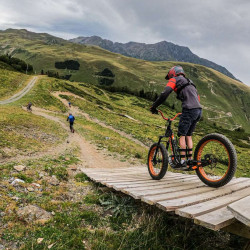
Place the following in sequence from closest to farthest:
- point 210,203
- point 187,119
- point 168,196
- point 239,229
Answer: point 239,229 → point 210,203 → point 168,196 → point 187,119

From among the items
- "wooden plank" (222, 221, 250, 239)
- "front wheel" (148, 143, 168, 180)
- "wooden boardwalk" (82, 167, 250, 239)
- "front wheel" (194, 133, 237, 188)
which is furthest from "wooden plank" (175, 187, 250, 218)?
"front wheel" (148, 143, 168, 180)

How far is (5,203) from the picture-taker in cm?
507

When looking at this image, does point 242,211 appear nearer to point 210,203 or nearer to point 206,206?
point 206,206

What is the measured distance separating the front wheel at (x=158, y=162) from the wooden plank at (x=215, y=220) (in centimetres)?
330

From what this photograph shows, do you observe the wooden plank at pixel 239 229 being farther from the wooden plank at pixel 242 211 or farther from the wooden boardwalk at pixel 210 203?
the wooden plank at pixel 242 211

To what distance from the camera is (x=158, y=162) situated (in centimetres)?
770

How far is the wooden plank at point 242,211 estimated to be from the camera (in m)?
2.93

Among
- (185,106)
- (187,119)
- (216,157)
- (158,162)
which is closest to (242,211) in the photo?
(216,157)

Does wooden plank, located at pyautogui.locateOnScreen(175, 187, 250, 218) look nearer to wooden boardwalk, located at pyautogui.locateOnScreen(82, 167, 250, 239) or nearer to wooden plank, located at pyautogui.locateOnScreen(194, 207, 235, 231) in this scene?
wooden boardwalk, located at pyautogui.locateOnScreen(82, 167, 250, 239)

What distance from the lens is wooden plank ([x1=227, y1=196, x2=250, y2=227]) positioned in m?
2.93

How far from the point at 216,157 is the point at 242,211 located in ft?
10.0

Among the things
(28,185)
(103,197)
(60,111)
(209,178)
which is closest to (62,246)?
(103,197)

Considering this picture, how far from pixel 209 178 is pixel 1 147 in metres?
11.3

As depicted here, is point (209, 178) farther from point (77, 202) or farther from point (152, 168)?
point (77, 202)
